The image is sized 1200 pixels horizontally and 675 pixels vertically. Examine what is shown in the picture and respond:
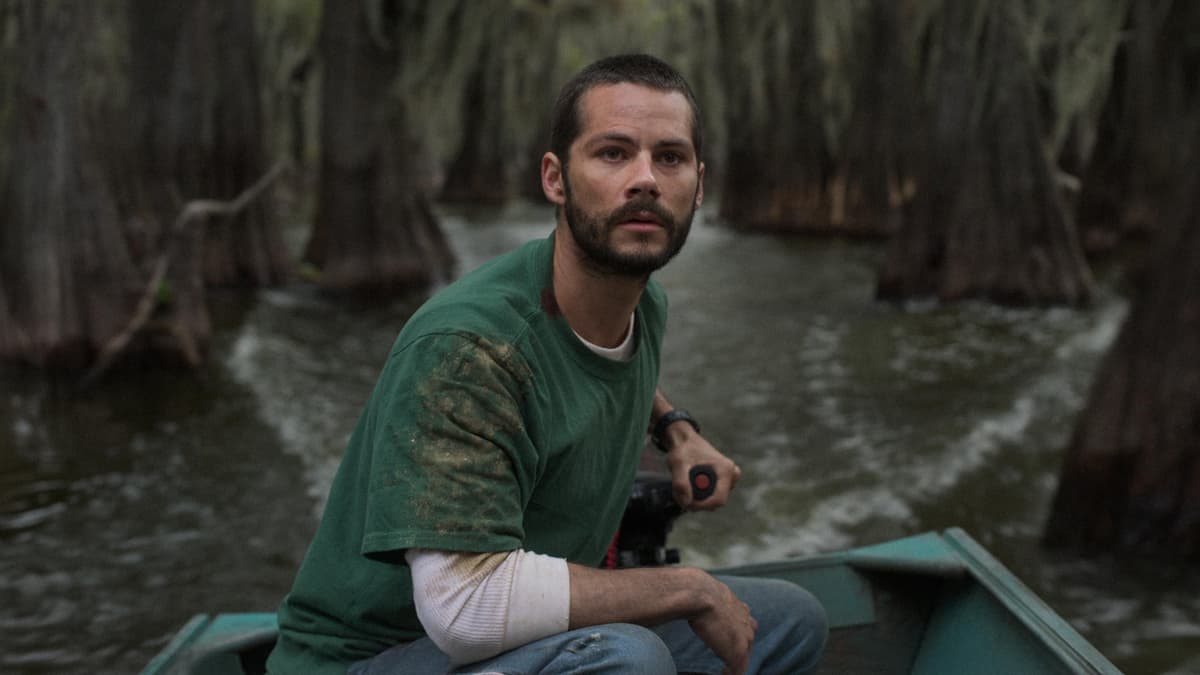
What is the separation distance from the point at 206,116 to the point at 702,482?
11.9m

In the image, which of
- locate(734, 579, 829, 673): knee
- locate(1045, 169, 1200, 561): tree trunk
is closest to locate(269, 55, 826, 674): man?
locate(734, 579, 829, 673): knee

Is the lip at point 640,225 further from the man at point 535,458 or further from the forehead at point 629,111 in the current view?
the forehead at point 629,111

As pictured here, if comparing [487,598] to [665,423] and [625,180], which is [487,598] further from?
[665,423]

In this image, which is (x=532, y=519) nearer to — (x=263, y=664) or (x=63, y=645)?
(x=263, y=664)

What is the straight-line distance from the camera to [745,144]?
24297 millimetres

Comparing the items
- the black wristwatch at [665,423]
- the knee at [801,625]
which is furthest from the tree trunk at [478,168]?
the knee at [801,625]

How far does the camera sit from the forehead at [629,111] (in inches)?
81.3

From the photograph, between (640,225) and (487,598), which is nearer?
(487,598)

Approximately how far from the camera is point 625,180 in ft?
6.72

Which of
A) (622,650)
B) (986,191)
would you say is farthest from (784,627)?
(986,191)

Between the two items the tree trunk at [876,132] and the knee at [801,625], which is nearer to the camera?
the knee at [801,625]

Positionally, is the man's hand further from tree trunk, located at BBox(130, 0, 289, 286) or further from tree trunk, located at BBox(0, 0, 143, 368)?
tree trunk, located at BBox(130, 0, 289, 286)

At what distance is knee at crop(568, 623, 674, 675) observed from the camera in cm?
191

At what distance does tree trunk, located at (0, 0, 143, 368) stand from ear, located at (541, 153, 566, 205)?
24.1 feet
